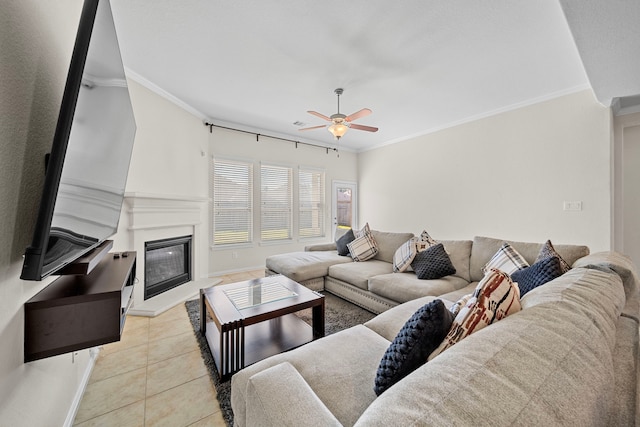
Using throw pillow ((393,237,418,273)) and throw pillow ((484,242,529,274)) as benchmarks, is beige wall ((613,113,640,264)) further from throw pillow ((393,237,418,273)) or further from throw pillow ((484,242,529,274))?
throw pillow ((393,237,418,273))

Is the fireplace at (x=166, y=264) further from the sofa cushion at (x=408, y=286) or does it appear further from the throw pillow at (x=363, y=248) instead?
the sofa cushion at (x=408, y=286)

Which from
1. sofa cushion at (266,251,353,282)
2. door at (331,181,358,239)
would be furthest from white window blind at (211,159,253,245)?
door at (331,181,358,239)

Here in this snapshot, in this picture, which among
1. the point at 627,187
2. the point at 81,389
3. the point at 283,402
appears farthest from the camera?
the point at 627,187

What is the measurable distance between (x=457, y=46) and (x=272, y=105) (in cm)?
249

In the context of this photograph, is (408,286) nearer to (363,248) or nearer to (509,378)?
(363,248)

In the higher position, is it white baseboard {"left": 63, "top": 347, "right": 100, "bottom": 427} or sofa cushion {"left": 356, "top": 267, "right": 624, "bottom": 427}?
sofa cushion {"left": 356, "top": 267, "right": 624, "bottom": 427}

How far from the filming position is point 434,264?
8.63 ft

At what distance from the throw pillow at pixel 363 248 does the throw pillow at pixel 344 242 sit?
17cm

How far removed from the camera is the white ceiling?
204 centimetres

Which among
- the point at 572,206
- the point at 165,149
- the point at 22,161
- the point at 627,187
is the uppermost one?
the point at 165,149

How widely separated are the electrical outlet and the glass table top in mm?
3815

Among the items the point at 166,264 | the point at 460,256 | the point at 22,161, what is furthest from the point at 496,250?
the point at 166,264

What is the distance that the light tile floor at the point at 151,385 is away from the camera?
1459 millimetres

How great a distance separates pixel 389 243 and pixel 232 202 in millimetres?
2923
